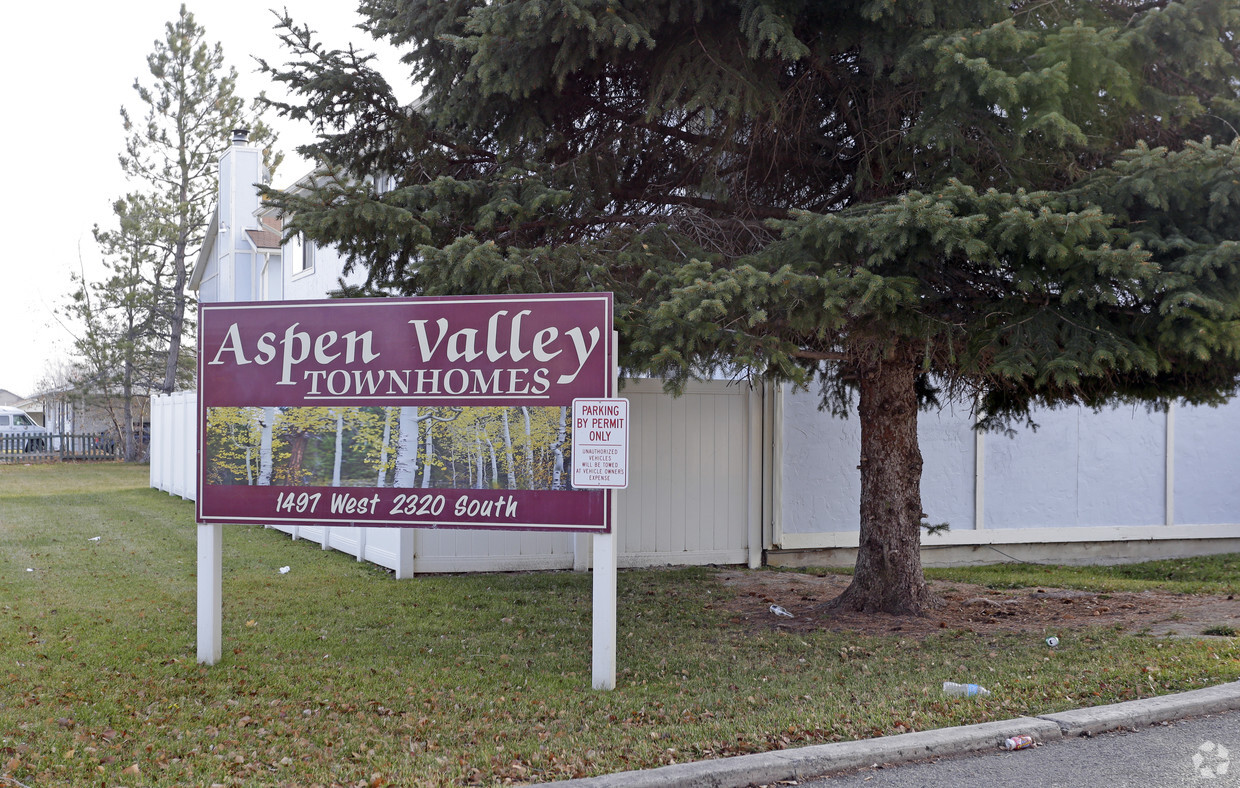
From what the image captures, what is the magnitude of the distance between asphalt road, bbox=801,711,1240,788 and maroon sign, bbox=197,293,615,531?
96.5 inches

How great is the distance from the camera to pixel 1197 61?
257 inches

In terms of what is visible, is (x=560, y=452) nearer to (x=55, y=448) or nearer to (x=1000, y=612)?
(x=1000, y=612)

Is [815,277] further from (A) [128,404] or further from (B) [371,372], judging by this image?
(A) [128,404]

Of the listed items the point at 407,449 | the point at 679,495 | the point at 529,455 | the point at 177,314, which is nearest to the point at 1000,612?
the point at 679,495

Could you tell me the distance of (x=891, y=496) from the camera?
28.9 feet

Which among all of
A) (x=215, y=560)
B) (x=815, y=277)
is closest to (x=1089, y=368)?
(x=815, y=277)

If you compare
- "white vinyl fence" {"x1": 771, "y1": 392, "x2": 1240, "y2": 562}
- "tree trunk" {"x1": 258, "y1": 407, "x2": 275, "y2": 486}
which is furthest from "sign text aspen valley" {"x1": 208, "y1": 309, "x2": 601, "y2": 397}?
"white vinyl fence" {"x1": 771, "y1": 392, "x2": 1240, "y2": 562}

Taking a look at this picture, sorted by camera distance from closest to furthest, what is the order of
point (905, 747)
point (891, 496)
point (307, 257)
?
point (905, 747) < point (891, 496) < point (307, 257)

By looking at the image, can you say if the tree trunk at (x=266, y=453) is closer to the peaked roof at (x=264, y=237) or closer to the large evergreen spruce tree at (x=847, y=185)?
the large evergreen spruce tree at (x=847, y=185)

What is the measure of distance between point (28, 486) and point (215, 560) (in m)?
19.2

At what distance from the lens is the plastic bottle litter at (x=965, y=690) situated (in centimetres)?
606

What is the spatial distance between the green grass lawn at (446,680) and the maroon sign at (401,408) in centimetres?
111

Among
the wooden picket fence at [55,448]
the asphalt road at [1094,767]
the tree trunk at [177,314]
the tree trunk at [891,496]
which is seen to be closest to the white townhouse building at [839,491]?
the tree trunk at [891,496]

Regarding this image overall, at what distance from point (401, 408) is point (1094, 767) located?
4.76 meters
